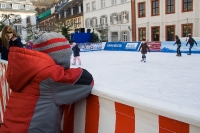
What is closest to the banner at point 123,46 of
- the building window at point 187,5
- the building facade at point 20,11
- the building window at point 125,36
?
the building window at point 125,36

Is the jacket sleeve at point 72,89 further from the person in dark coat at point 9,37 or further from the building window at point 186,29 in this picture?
the building window at point 186,29

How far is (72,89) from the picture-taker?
1618 mm

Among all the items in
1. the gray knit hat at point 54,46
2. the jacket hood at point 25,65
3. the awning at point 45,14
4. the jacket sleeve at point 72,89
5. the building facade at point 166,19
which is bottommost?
the jacket sleeve at point 72,89

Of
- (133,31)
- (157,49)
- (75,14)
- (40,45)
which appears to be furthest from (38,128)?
(75,14)

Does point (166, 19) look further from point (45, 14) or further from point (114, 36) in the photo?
point (45, 14)

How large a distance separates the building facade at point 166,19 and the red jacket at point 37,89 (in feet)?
92.6

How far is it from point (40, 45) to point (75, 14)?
4952cm

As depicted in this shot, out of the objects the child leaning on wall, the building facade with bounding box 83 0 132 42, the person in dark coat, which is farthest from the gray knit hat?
the building facade with bounding box 83 0 132 42

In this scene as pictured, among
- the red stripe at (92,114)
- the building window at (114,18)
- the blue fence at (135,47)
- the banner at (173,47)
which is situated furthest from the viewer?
the building window at (114,18)

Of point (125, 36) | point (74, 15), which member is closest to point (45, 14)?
point (74, 15)

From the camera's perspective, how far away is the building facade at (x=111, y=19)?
3597cm

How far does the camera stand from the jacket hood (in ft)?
5.02

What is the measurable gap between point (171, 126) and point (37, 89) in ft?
2.82

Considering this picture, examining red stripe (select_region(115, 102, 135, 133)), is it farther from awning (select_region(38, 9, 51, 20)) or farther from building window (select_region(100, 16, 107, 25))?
awning (select_region(38, 9, 51, 20))
